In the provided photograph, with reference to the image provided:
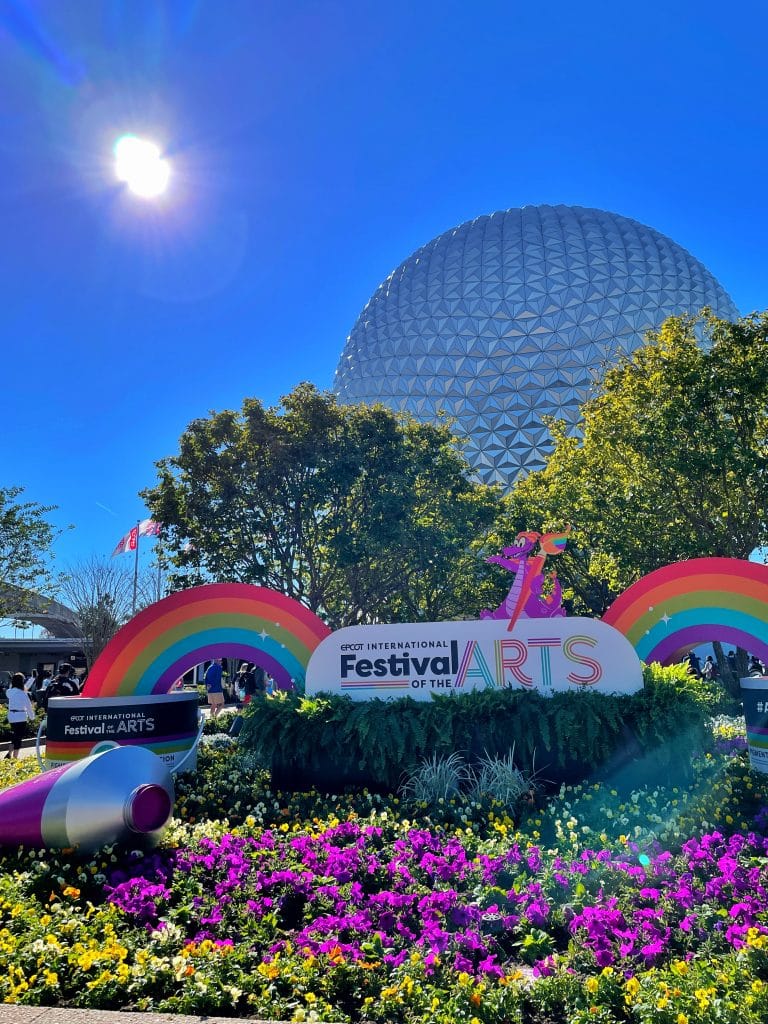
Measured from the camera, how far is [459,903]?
232 inches

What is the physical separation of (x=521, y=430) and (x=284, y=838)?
31.4 metres

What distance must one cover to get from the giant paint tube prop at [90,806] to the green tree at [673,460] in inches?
563

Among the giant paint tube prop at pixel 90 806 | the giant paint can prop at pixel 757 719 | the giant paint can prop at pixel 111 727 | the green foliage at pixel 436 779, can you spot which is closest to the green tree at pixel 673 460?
the giant paint can prop at pixel 757 719

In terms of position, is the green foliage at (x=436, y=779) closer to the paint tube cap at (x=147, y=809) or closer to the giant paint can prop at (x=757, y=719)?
the paint tube cap at (x=147, y=809)

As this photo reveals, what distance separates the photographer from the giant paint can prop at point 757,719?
9547 millimetres

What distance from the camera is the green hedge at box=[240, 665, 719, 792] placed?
9438 mm

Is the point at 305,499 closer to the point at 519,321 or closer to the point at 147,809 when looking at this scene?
the point at 147,809

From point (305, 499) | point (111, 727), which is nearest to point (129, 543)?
point (305, 499)

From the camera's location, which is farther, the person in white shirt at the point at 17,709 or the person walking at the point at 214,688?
the person walking at the point at 214,688

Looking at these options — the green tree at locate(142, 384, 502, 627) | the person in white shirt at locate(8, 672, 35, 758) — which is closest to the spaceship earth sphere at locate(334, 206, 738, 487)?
the green tree at locate(142, 384, 502, 627)

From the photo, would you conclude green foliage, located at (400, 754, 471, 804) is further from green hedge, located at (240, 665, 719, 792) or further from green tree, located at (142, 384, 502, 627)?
green tree, located at (142, 384, 502, 627)

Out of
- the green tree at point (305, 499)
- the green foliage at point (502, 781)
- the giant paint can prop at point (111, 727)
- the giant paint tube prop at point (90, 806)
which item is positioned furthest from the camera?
the green tree at point (305, 499)

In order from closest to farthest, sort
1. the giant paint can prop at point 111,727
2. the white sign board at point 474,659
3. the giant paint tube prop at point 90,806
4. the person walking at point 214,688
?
the giant paint tube prop at point 90,806
the white sign board at point 474,659
the giant paint can prop at point 111,727
the person walking at point 214,688

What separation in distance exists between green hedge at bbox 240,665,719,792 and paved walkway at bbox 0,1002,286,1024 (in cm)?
543
